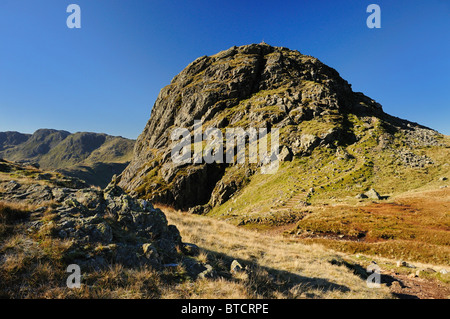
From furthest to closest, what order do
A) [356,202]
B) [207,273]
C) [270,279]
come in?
1. [356,202]
2. [270,279]
3. [207,273]

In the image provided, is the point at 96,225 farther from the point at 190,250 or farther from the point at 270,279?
the point at 270,279

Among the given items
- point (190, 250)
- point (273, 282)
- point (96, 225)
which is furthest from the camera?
point (190, 250)

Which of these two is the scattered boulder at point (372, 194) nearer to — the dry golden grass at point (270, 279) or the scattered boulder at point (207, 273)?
the dry golden grass at point (270, 279)

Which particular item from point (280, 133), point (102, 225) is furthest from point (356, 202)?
point (102, 225)

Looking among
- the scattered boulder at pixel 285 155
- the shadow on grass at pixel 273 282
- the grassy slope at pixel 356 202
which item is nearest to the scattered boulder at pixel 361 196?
the grassy slope at pixel 356 202

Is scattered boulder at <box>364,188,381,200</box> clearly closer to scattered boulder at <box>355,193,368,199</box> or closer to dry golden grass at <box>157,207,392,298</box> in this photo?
scattered boulder at <box>355,193,368,199</box>

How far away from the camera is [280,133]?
2808 inches

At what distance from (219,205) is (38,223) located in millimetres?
58207

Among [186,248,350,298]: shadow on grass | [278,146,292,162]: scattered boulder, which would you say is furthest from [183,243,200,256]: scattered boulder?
[278,146,292,162]: scattered boulder

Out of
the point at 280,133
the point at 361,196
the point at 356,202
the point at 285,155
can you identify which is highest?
the point at 280,133

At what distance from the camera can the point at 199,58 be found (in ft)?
452

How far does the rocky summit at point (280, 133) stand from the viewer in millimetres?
51369

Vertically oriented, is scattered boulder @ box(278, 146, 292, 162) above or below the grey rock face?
above

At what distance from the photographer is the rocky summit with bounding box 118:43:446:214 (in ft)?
169
